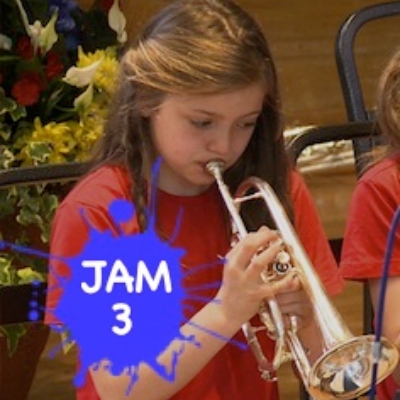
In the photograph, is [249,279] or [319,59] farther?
[319,59]

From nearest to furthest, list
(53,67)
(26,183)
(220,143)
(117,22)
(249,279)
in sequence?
(249,279)
(220,143)
(26,183)
(53,67)
(117,22)

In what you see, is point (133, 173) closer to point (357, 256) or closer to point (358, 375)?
point (357, 256)

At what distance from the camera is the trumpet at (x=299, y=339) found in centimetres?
98

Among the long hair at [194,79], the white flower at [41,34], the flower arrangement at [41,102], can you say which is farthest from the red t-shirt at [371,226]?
the white flower at [41,34]

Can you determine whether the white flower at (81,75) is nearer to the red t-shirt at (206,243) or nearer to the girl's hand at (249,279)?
the red t-shirt at (206,243)

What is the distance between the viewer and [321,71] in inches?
114

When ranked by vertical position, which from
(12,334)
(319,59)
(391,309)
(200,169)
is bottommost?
(319,59)

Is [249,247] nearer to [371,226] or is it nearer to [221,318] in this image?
[221,318]

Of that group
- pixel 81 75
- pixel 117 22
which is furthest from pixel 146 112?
pixel 117 22

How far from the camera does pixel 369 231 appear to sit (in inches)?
53.1

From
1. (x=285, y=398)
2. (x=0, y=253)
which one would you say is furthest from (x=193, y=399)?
(x=285, y=398)

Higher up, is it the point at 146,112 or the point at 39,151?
the point at 146,112

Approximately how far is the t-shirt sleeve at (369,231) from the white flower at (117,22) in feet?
1.88

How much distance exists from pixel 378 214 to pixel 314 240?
88mm
